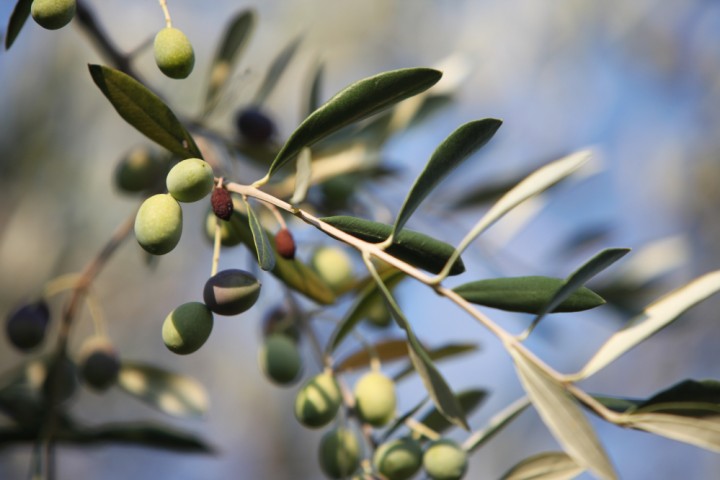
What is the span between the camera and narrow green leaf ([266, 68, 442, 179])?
0.67 meters

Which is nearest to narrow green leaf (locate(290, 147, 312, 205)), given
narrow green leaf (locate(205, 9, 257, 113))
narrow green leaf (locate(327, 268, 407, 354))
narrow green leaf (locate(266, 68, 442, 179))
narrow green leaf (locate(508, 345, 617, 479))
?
narrow green leaf (locate(266, 68, 442, 179))

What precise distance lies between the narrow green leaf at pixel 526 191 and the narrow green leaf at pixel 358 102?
0.13 metres

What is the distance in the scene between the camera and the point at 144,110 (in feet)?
2.26

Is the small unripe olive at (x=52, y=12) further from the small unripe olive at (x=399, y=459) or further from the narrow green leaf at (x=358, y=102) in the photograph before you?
the small unripe olive at (x=399, y=459)

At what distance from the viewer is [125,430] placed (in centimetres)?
112

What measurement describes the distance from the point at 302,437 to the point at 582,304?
3.63 meters

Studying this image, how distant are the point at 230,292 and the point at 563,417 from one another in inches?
12.5

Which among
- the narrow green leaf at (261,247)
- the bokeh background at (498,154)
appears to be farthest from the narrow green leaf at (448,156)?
the bokeh background at (498,154)

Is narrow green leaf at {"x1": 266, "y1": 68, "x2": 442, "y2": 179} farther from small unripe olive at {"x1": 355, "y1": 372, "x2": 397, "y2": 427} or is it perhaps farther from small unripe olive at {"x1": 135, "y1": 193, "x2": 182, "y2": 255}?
small unripe olive at {"x1": 355, "y1": 372, "x2": 397, "y2": 427}

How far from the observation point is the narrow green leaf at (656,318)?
677mm

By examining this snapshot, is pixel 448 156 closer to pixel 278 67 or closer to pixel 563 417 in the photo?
pixel 563 417

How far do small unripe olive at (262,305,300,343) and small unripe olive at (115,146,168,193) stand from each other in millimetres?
287

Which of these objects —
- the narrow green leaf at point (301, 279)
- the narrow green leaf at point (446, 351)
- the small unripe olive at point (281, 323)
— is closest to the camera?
the narrow green leaf at point (301, 279)

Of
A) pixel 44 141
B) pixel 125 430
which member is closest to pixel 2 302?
pixel 44 141
